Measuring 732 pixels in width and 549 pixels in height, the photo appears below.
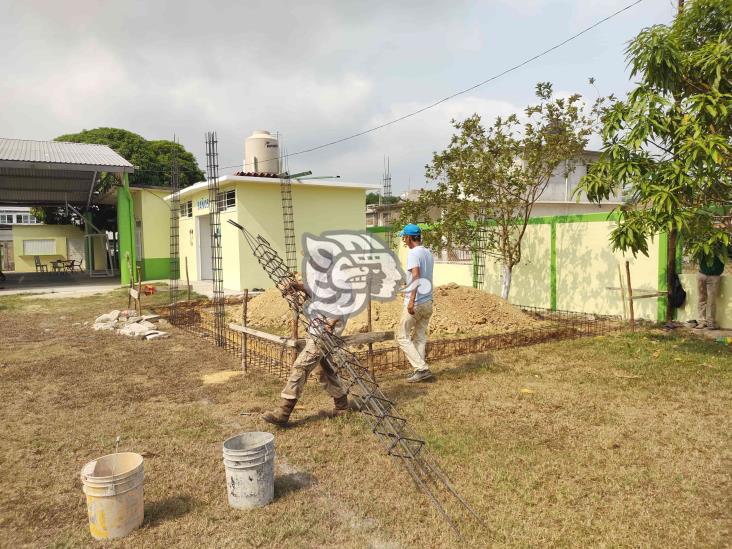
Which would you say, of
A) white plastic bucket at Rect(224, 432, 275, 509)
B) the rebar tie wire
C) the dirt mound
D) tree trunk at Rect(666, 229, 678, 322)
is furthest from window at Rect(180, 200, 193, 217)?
white plastic bucket at Rect(224, 432, 275, 509)

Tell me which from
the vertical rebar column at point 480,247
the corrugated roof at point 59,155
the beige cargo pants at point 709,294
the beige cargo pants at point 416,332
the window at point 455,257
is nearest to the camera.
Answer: the beige cargo pants at point 416,332

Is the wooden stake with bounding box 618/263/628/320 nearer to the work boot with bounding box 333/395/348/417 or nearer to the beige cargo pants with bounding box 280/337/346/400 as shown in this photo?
the work boot with bounding box 333/395/348/417

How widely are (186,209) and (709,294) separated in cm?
1774

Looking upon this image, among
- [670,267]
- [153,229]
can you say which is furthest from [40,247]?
[670,267]

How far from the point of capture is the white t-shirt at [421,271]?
5.77 metres

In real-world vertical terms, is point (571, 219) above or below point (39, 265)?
above

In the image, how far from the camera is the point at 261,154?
17375mm

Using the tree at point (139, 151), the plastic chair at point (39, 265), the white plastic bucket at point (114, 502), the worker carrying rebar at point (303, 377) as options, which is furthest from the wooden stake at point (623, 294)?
the plastic chair at point (39, 265)

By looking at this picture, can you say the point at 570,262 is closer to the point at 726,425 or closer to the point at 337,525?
the point at 726,425

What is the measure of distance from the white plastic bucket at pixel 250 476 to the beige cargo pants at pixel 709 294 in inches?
325

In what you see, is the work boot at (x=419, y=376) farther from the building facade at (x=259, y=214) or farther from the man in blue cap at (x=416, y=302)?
the building facade at (x=259, y=214)

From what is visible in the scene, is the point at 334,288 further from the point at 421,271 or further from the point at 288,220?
the point at 288,220

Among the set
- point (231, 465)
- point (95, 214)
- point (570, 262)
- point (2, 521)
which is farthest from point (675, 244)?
point (95, 214)

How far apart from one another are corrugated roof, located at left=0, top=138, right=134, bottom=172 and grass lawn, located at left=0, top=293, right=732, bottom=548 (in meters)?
12.3
